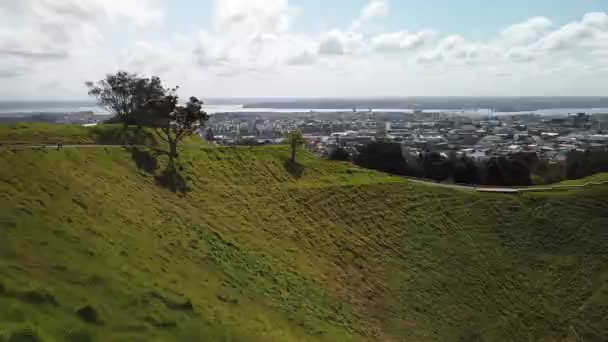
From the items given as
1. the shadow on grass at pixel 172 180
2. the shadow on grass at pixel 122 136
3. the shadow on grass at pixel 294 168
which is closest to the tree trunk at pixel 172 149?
the shadow on grass at pixel 172 180

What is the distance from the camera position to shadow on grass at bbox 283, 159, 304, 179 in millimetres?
44425

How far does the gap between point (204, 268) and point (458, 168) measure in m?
49.9

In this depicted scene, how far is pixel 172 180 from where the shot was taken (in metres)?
33.1

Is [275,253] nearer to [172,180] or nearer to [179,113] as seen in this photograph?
[172,180]

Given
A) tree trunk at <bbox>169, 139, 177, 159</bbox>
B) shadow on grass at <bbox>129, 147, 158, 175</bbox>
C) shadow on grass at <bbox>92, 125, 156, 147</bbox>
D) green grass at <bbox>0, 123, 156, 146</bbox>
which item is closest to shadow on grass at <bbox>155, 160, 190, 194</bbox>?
shadow on grass at <bbox>129, 147, 158, 175</bbox>

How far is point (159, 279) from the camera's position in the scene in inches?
737

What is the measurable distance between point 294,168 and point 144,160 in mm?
16435

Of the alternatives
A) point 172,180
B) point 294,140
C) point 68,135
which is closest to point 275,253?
point 172,180

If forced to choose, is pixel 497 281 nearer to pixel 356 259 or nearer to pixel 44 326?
pixel 356 259

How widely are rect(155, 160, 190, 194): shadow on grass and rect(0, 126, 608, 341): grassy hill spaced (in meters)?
0.40

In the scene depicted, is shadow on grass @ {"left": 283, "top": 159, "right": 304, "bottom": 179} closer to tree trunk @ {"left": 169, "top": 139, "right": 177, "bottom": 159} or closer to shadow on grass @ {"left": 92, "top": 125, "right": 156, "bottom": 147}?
tree trunk @ {"left": 169, "top": 139, "right": 177, "bottom": 159}

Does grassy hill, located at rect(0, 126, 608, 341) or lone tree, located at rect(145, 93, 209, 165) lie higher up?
lone tree, located at rect(145, 93, 209, 165)

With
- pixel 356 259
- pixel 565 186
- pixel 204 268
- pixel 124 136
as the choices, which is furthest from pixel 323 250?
pixel 565 186

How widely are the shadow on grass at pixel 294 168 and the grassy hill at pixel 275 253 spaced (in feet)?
0.87
